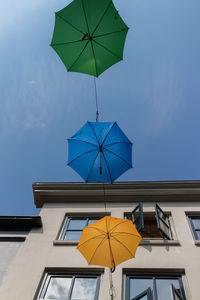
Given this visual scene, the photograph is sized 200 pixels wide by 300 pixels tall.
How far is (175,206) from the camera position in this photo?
11.3 metres

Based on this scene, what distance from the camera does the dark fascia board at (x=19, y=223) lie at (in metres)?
10.7

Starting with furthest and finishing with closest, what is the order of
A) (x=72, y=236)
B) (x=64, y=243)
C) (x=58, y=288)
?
(x=72, y=236)
(x=64, y=243)
(x=58, y=288)

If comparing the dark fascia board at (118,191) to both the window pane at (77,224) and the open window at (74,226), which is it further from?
the window pane at (77,224)

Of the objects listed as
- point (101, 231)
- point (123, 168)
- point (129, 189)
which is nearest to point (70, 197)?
point (129, 189)

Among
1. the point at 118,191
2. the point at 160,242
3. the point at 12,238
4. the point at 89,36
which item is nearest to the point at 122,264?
the point at 160,242

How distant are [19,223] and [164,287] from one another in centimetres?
658

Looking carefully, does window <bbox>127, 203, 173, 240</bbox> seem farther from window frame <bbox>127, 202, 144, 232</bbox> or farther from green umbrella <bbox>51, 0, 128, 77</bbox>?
green umbrella <bbox>51, 0, 128, 77</bbox>

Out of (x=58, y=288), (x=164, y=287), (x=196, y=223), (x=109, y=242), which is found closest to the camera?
(x=109, y=242)

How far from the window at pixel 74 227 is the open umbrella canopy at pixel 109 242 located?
2.71 metres

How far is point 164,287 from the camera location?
7805 mm

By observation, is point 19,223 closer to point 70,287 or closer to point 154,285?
point 70,287

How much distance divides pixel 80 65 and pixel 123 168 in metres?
4.26

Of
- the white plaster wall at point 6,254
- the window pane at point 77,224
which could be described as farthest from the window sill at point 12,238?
the window pane at point 77,224

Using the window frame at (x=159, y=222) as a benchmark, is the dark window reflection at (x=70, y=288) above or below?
below
